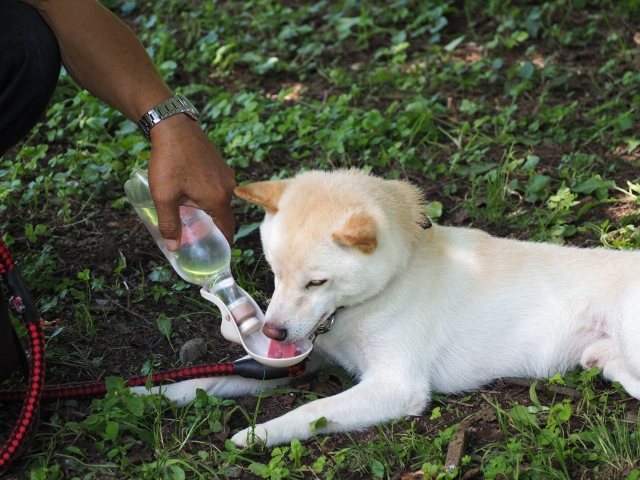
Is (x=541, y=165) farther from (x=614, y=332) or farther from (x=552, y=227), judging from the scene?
(x=614, y=332)

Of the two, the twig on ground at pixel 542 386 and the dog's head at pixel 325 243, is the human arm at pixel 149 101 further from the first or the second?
the twig on ground at pixel 542 386

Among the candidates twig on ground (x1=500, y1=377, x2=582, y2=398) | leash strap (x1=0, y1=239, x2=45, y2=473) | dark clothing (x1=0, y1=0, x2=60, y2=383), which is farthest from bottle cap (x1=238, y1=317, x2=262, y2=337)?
dark clothing (x1=0, y1=0, x2=60, y2=383)

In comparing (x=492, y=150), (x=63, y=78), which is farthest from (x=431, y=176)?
(x=63, y=78)

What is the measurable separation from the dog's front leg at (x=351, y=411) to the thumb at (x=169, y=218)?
779mm

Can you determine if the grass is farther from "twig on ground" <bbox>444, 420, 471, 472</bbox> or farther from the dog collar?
the dog collar

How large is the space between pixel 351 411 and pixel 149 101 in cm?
142

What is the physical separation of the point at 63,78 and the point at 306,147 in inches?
85.5

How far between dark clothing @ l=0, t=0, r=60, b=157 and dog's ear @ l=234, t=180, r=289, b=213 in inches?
35.9

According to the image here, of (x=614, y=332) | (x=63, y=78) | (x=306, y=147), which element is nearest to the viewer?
(x=614, y=332)

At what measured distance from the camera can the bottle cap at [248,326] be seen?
9.27 feet

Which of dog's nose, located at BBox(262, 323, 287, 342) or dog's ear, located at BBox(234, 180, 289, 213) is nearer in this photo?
dog's nose, located at BBox(262, 323, 287, 342)

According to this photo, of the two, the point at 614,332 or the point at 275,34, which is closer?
the point at 614,332

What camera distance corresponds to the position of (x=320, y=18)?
6.41 m

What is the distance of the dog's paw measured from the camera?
2.59 meters
